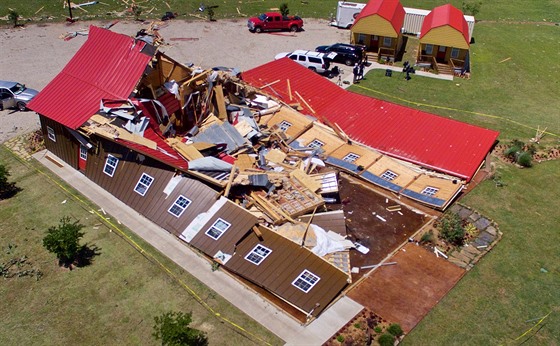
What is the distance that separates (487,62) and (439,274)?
30.4 m

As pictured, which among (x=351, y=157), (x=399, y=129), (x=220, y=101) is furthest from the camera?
(x=399, y=129)

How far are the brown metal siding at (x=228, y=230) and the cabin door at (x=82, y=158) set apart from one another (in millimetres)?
9473

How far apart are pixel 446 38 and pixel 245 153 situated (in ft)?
80.3

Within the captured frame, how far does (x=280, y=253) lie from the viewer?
21.8 m

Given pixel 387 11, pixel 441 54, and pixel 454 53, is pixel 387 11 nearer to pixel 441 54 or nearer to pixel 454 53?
pixel 441 54

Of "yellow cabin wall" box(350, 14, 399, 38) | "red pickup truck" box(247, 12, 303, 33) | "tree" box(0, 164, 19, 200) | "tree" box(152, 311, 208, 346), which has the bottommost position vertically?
"tree" box(0, 164, 19, 200)

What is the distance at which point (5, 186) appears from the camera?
27297mm

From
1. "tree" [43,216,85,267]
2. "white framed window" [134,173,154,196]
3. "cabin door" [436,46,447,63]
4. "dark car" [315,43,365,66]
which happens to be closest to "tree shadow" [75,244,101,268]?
"tree" [43,216,85,267]

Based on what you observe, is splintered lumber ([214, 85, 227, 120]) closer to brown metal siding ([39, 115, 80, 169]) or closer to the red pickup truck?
brown metal siding ([39, 115, 80, 169])

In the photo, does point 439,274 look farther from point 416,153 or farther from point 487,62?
point 487,62

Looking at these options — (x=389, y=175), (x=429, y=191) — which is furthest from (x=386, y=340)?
(x=389, y=175)

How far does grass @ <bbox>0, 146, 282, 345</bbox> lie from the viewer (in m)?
19.7

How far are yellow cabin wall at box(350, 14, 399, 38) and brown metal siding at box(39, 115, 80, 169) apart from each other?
27867 mm

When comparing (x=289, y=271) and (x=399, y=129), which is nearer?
(x=289, y=271)
